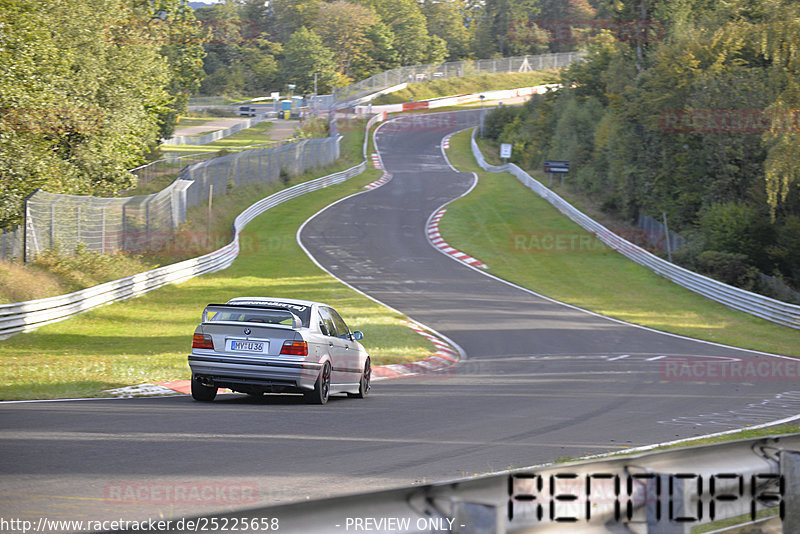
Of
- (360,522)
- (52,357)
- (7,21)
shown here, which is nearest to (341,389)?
(52,357)

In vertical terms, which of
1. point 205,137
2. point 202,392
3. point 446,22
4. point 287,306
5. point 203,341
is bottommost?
point 202,392

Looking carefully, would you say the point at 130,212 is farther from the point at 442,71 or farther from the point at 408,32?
the point at 408,32

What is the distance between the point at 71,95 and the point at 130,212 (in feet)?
28.8

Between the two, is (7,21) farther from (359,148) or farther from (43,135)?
(359,148)

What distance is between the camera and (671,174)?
142 feet

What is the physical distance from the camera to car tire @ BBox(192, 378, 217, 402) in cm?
1196

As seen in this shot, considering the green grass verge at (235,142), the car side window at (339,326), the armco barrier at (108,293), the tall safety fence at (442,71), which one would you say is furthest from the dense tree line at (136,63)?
the car side window at (339,326)

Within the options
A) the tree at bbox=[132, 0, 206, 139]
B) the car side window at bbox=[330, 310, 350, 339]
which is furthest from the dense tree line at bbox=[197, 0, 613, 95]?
the car side window at bbox=[330, 310, 350, 339]

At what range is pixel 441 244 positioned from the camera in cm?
4041

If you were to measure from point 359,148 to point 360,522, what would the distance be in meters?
70.5

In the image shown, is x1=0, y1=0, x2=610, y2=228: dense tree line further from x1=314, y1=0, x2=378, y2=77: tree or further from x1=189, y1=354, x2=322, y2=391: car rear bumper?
x1=189, y1=354, x2=322, y2=391: car rear bumper

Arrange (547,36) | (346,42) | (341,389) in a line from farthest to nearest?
(547,36) < (346,42) < (341,389)

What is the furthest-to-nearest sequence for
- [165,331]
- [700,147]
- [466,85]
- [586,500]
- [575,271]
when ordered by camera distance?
1. [466,85]
2. [700,147]
3. [575,271]
4. [165,331]
5. [586,500]

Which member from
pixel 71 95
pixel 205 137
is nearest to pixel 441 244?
pixel 71 95
